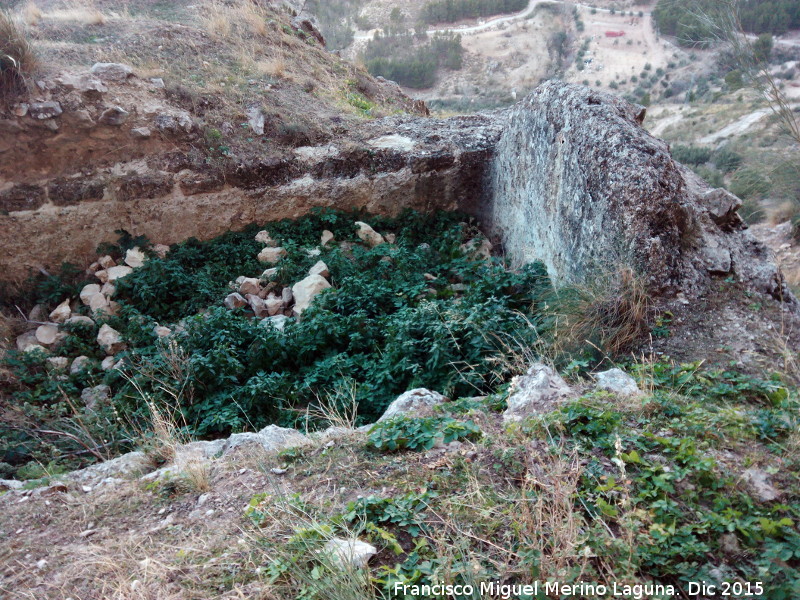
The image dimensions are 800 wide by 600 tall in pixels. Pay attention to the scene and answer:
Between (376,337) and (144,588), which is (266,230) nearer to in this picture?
(376,337)

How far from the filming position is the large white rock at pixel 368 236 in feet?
22.9

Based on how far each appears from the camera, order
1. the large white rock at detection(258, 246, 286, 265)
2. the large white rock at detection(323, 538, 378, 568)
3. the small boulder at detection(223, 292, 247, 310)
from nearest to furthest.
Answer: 1. the large white rock at detection(323, 538, 378, 568)
2. the small boulder at detection(223, 292, 247, 310)
3. the large white rock at detection(258, 246, 286, 265)

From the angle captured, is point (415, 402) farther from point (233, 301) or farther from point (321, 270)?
point (233, 301)

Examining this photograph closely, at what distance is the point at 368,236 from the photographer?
700cm

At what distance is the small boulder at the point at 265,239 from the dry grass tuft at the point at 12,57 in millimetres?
3120

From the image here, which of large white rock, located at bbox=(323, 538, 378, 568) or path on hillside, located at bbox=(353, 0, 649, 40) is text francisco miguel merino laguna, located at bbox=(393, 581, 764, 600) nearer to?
large white rock, located at bbox=(323, 538, 378, 568)

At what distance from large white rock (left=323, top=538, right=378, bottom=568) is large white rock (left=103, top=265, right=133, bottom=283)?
5.12 metres

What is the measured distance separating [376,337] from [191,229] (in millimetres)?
3305

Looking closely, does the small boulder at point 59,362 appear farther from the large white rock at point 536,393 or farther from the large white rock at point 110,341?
the large white rock at point 536,393

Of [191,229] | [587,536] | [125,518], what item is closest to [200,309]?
[191,229]

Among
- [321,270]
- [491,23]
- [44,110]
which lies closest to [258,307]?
[321,270]

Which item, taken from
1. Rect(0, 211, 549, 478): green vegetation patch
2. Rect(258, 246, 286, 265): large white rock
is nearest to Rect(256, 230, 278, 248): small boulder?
Rect(258, 246, 286, 265): large white rock

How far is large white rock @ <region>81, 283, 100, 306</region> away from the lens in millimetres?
6234

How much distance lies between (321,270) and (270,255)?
34.7 inches
